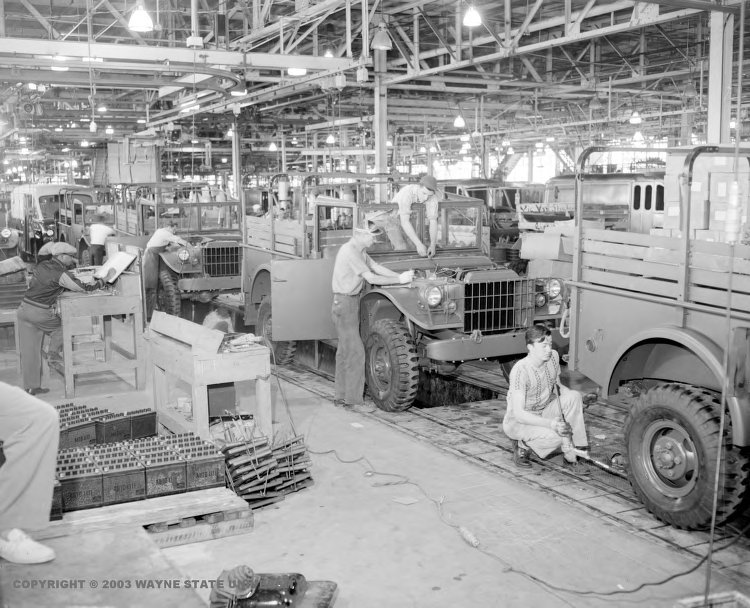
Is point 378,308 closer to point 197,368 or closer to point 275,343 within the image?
point 275,343

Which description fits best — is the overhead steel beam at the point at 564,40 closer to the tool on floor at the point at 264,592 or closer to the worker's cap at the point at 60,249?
the worker's cap at the point at 60,249

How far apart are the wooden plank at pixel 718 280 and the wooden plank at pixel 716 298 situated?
0.11 feet

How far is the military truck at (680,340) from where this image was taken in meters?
5.29

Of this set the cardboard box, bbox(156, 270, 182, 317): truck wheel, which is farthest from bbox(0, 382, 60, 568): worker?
bbox(156, 270, 182, 317): truck wheel

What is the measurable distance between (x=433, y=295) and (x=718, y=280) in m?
3.28

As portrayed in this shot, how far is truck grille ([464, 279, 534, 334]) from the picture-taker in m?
8.55

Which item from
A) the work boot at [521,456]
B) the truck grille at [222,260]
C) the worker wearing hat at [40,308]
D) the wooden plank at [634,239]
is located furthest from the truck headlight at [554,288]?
the truck grille at [222,260]

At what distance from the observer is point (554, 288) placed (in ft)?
29.6

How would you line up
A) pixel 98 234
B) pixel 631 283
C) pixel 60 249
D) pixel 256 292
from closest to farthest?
1. pixel 631 283
2. pixel 60 249
3. pixel 256 292
4. pixel 98 234

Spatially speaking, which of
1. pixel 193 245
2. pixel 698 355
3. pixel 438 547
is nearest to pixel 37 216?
pixel 193 245

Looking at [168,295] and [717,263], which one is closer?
[717,263]

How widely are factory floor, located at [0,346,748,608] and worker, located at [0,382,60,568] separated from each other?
0.22m

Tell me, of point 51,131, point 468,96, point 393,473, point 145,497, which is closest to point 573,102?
point 468,96

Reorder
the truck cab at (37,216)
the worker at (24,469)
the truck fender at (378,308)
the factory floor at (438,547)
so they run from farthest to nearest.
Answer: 1. the truck cab at (37,216)
2. the truck fender at (378,308)
3. the factory floor at (438,547)
4. the worker at (24,469)
